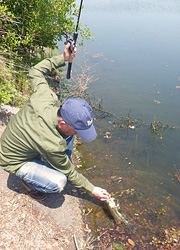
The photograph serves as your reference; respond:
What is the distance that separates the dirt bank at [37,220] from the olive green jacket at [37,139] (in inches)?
27.8

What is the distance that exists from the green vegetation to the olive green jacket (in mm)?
1730

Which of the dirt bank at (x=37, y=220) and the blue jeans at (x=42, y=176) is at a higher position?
the blue jeans at (x=42, y=176)

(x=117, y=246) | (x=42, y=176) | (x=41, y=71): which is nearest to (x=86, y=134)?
(x=42, y=176)

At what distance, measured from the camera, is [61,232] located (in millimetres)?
3227

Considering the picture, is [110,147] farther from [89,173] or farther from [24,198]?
[24,198]

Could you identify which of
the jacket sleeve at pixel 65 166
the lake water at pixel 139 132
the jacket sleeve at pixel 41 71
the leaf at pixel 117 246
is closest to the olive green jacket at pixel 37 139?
the jacket sleeve at pixel 65 166

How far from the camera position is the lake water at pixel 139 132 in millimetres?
4035

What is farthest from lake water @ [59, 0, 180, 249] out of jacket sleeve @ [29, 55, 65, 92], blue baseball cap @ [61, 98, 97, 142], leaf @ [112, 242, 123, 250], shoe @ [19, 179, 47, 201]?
jacket sleeve @ [29, 55, 65, 92]

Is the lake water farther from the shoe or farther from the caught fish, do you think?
the shoe

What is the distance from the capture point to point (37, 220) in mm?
3213

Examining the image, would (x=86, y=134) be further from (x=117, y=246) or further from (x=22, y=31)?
(x=22, y=31)

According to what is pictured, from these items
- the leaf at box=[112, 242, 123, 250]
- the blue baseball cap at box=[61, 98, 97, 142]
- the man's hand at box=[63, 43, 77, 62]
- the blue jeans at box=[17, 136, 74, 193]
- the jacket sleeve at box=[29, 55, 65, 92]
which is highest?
the man's hand at box=[63, 43, 77, 62]

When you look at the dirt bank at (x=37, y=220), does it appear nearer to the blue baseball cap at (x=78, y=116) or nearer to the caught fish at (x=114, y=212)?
the caught fish at (x=114, y=212)

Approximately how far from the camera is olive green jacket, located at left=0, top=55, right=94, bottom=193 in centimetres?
255
